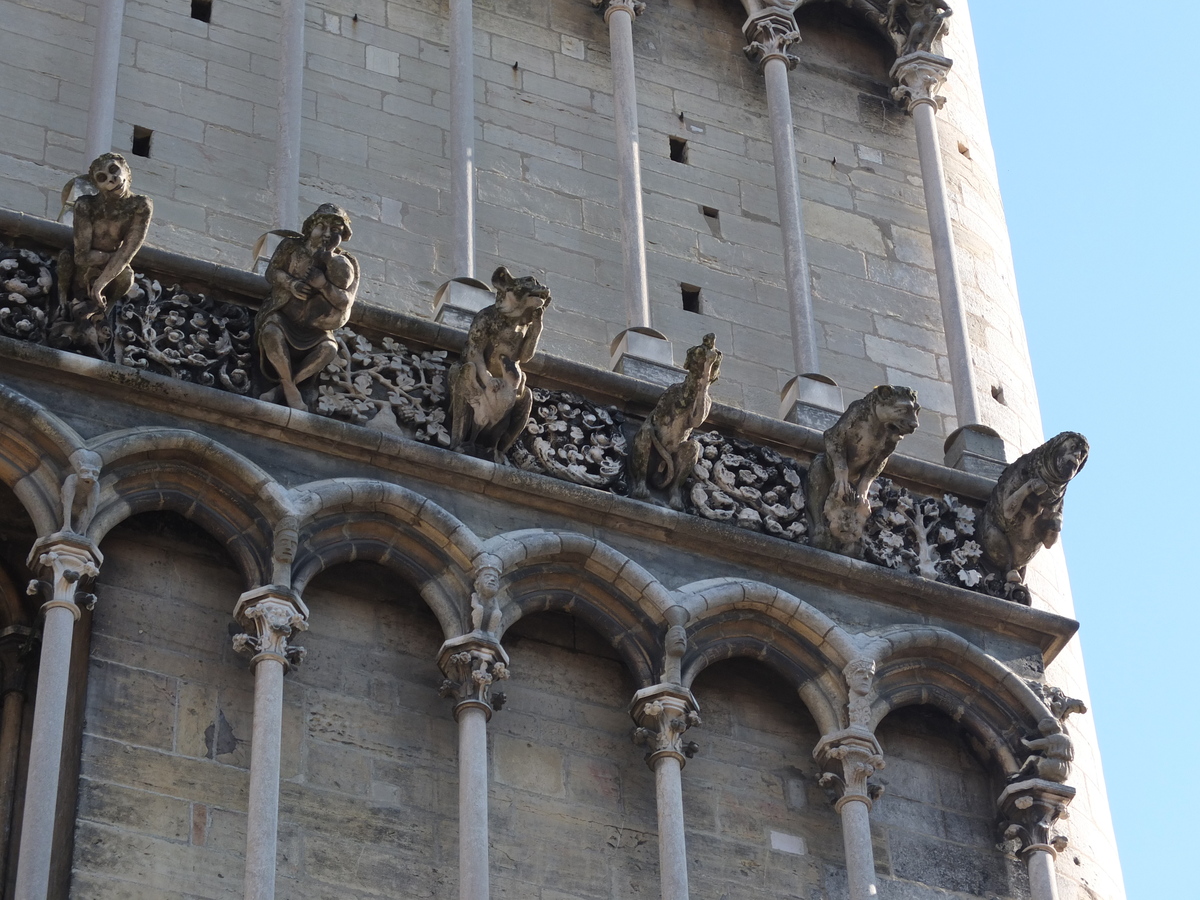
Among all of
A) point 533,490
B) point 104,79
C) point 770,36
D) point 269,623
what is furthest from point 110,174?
point 770,36

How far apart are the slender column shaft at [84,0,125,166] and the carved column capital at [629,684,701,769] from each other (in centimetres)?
346

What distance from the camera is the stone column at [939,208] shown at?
15.3 meters

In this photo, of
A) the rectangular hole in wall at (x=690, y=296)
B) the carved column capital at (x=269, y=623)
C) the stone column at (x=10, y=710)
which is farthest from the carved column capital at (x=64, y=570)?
the rectangular hole in wall at (x=690, y=296)

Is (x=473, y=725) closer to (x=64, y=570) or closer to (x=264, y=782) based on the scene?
(x=264, y=782)

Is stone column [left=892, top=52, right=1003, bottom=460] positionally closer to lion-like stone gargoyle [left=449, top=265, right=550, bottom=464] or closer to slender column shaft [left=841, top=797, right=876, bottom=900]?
slender column shaft [left=841, top=797, right=876, bottom=900]

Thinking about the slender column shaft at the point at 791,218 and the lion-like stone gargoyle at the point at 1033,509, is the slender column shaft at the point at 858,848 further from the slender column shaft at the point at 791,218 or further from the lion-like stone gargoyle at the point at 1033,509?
the slender column shaft at the point at 791,218

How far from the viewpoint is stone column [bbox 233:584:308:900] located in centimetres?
1166

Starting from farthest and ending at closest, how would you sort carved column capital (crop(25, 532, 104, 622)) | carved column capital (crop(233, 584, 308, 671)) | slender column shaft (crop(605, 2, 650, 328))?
slender column shaft (crop(605, 2, 650, 328)), carved column capital (crop(233, 584, 308, 671)), carved column capital (crop(25, 532, 104, 622))

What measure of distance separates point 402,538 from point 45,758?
211 cm

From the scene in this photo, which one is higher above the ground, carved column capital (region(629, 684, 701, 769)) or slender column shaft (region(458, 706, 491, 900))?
carved column capital (region(629, 684, 701, 769))

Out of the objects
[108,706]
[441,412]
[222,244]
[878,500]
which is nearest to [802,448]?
[878,500]

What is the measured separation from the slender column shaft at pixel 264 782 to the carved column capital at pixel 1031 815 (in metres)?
3.41

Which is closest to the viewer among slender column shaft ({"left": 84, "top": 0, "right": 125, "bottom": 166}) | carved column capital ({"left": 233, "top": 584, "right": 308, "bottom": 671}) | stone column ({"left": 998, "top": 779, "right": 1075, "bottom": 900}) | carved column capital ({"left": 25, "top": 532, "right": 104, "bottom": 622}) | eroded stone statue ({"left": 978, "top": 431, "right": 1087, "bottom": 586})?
carved column capital ({"left": 25, "top": 532, "right": 104, "bottom": 622})

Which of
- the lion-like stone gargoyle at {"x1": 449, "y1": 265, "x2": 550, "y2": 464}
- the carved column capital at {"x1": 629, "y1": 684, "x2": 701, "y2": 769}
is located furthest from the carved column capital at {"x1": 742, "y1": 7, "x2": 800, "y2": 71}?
the carved column capital at {"x1": 629, "y1": 684, "x2": 701, "y2": 769}
